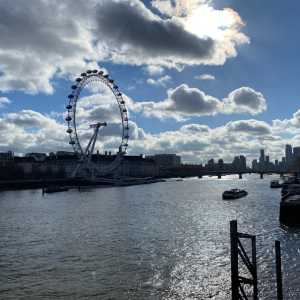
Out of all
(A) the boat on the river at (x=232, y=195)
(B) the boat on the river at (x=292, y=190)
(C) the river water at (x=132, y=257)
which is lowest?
(C) the river water at (x=132, y=257)

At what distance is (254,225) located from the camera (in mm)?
46125

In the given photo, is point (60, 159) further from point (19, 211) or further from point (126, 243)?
point (126, 243)

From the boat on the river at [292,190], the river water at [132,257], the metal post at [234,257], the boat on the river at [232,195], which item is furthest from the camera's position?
the boat on the river at [232,195]

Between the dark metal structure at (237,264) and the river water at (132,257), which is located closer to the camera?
the dark metal structure at (237,264)

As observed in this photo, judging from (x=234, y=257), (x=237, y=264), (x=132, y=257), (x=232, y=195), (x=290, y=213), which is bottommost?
(x=132, y=257)

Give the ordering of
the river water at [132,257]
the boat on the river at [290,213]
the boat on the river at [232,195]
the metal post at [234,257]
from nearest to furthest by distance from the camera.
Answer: the metal post at [234,257] → the river water at [132,257] → the boat on the river at [290,213] → the boat on the river at [232,195]

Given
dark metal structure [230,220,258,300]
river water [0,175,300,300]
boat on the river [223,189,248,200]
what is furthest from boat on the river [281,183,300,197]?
dark metal structure [230,220,258,300]

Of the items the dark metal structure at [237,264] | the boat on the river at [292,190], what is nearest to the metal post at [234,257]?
the dark metal structure at [237,264]

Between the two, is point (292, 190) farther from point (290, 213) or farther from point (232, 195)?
point (290, 213)

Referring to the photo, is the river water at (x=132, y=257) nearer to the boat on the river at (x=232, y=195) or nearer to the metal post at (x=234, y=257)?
the metal post at (x=234, y=257)

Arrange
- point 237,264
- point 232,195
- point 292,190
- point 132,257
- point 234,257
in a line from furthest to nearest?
point 232,195, point 292,190, point 132,257, point 237,264, point 234,257

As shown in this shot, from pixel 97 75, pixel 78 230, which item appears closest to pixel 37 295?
pixel 78 230

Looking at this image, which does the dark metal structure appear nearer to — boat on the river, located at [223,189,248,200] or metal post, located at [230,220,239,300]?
metal post, located at [230,220,239,300]

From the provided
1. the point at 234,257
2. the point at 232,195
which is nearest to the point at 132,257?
the point at 234,257
